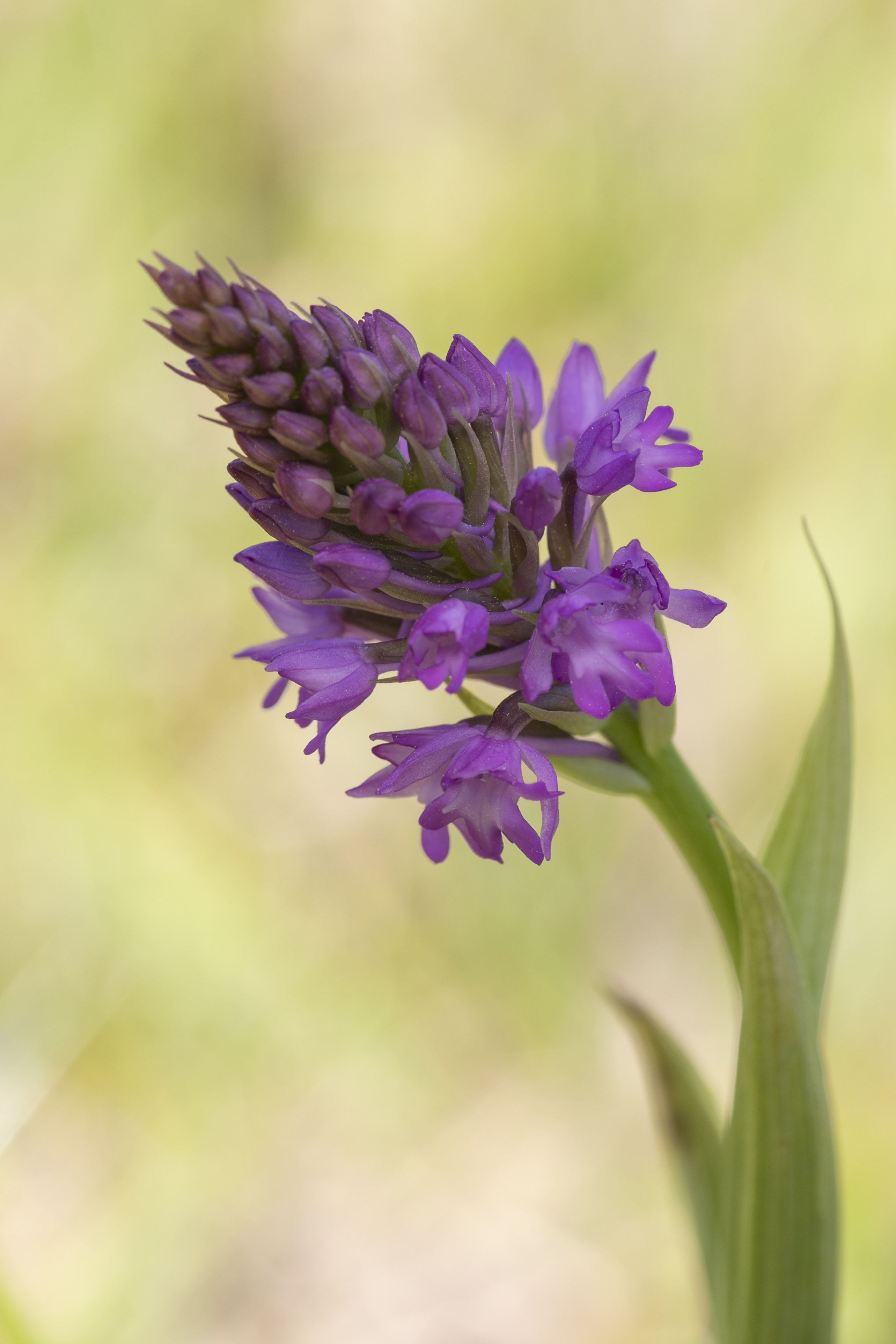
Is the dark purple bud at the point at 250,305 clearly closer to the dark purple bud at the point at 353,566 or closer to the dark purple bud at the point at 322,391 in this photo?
the dark purple bud at the point at 322,391

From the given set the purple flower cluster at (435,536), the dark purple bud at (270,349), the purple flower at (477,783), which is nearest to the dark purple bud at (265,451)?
the purple flower cluster at (435,536)

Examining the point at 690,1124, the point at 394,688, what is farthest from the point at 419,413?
the point at 394,688

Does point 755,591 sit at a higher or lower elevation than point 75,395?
higher

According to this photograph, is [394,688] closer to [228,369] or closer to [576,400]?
[576,400]

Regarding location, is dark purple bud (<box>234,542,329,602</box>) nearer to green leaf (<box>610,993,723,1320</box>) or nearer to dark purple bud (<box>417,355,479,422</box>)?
dark purple bud (<box>417,355,479,422</box>)

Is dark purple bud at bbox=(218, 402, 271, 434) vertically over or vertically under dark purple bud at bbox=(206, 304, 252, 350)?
under

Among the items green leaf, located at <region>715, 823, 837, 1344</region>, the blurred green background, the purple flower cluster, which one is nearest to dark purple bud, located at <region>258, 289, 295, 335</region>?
the purple flower cluster

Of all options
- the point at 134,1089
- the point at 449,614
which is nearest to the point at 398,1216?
the point at 134,1089

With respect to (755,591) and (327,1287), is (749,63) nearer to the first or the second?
(755,591)
